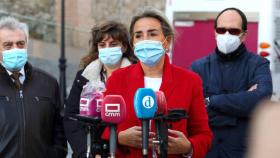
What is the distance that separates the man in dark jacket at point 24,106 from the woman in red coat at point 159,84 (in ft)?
3.11

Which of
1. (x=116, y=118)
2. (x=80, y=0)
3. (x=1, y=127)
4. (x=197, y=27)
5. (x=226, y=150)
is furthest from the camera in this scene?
(x=80, y=0)

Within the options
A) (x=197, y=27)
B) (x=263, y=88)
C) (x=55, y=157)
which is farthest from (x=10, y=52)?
(x=197, y=27)

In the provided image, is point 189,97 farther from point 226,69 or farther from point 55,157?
point 55,157

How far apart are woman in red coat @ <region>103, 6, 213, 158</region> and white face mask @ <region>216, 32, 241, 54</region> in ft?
3.15

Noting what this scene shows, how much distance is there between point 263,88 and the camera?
4082 millimetres

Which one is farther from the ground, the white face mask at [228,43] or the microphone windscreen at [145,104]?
the white face mask at [228,43]

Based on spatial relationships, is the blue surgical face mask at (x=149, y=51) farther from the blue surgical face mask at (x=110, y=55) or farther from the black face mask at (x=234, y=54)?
the black face mask at (x=234, y=54)

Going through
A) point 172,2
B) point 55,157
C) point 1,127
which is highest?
point 172,2

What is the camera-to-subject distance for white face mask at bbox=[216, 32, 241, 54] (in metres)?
4.21

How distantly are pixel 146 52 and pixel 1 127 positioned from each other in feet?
4.12

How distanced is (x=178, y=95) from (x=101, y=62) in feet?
3.46

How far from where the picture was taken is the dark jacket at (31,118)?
383cm

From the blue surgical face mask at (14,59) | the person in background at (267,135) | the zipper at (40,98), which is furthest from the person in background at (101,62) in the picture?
the person in background at (267,135)

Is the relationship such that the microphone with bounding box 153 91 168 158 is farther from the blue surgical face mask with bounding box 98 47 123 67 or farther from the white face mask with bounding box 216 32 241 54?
the white face mask with bounding box 216 32 241 54
